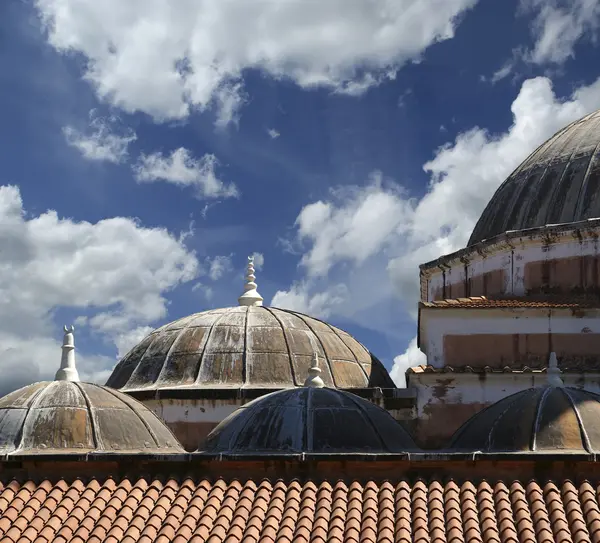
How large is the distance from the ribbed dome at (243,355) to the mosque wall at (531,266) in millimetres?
2684

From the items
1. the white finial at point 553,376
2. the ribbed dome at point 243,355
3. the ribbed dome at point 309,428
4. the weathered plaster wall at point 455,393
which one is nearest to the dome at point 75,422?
the ribbed dome at point 309,428

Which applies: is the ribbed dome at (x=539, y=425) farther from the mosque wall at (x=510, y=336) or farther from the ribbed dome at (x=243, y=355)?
the ribbed dome at (x=243, y=355)

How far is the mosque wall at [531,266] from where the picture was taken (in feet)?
70.4

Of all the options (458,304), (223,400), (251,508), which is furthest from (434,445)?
(251,508)

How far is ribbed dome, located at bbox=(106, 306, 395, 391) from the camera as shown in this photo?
2259 cm

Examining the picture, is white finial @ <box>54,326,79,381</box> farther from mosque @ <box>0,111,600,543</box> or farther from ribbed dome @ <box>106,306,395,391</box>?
ribbed dome @ <box>106,306,395,391</box>

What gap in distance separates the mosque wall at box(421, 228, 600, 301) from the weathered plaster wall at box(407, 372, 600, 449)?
8.86ft

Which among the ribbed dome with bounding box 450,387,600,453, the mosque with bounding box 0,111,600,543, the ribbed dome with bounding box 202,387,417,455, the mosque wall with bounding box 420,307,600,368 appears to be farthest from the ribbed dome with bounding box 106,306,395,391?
the ribbed dome with bounding box 450,387,600,453

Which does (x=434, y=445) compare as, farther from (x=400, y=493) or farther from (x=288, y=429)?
(x=400, y=493)

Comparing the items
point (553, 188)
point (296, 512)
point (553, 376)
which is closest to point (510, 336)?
point (553, 376)

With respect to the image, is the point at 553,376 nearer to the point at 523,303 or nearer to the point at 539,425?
the point at 539,425

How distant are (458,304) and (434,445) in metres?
2.72

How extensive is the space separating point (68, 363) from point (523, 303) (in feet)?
27.1

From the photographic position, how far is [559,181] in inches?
915
